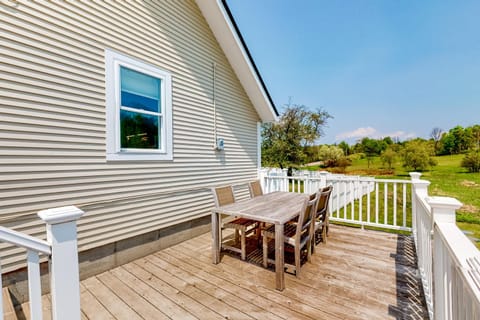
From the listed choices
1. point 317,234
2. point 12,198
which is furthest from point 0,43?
point 317,234

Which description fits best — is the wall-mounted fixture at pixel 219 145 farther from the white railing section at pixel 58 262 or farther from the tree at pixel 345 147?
the tree at pixel 345 147

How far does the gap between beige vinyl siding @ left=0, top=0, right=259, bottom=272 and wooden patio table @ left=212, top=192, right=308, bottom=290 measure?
49.7 inches

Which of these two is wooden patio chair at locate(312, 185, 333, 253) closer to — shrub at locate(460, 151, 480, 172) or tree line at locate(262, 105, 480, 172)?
tree line at locate(262, 105, 480, 172)

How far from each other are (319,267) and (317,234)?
1.27m

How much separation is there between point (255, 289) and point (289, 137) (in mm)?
10767

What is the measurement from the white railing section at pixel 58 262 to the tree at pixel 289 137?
1159 centimetres

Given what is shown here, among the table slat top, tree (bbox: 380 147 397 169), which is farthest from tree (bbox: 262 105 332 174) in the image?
the table slat top

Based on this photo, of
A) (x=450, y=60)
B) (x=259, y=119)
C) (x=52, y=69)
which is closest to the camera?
(x=52, y=69)

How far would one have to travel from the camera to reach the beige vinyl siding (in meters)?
2.34

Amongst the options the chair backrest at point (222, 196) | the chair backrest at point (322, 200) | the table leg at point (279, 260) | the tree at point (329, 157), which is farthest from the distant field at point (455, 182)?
the chair backrest at point (222, 196)

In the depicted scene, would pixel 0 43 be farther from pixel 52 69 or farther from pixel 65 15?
pixel 65 15

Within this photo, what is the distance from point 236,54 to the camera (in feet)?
17.2

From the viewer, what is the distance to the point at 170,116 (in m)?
3.92

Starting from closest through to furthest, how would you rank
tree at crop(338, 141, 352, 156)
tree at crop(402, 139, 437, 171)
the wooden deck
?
the wooden deck
tree at crop(402, 139, 437, 171)
tree at crop(338, 141, 352, 156)
